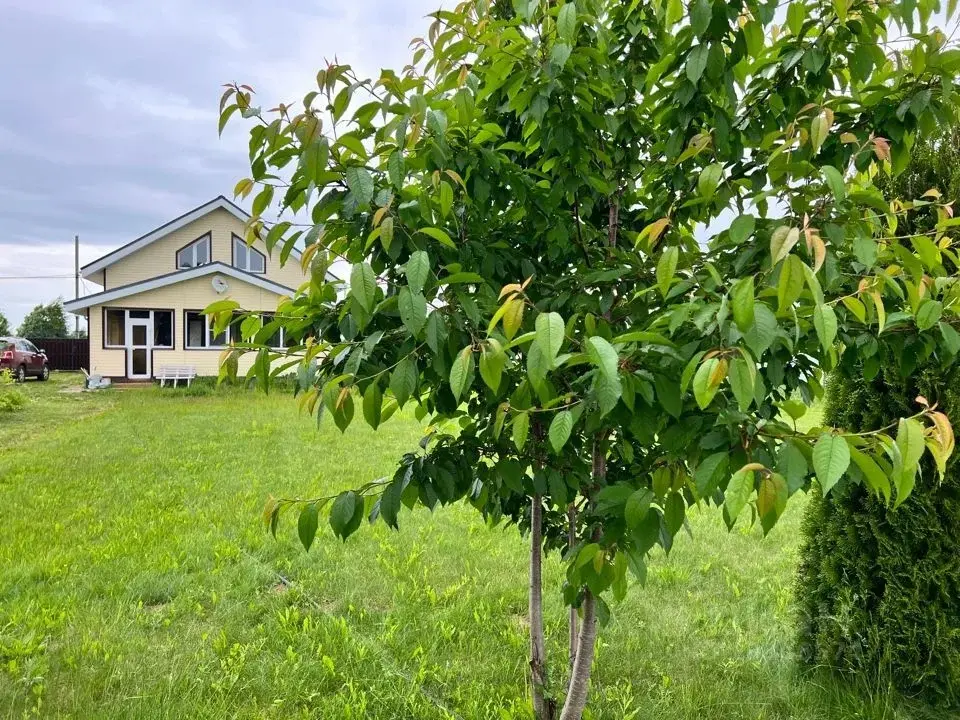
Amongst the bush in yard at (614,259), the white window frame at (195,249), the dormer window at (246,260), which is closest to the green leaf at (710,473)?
the bush in yard at (614,259)

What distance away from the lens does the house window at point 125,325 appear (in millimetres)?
15742

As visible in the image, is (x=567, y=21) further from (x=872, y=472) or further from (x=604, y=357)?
(x=872, y=472)

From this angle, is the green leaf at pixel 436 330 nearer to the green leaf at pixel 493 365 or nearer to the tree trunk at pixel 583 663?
the green leaf at pixel 493 365

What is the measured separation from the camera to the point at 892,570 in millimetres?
2443

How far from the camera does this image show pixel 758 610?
334 cm

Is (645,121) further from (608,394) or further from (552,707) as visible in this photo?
(552,707)

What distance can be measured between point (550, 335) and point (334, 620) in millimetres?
2618

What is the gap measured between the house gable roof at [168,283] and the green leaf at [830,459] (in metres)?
14.9

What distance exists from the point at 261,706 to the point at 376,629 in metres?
0.69

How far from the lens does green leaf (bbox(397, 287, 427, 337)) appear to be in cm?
104

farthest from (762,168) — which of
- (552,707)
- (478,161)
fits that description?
(552,707)

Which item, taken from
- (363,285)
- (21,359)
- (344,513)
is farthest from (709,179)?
(21,359)

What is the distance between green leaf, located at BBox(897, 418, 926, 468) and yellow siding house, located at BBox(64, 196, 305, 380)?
15.3 meters

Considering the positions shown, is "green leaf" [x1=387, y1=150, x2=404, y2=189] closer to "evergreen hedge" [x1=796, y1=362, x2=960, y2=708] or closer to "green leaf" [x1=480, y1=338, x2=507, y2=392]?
"green leaf" [x1=480, y1=338, x2=507, y2=392]
